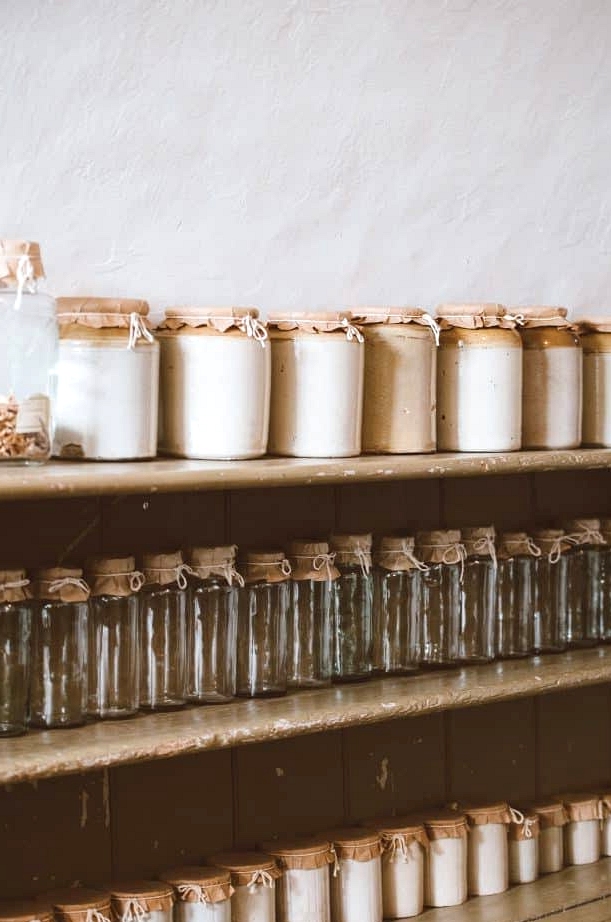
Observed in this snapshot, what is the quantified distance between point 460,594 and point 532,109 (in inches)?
34.6

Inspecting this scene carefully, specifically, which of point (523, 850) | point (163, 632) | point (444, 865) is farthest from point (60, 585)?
point (523, 850)

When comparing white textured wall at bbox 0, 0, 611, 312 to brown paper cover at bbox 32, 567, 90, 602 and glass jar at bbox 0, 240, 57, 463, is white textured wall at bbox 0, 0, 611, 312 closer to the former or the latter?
glass jar at bbox 0, 240, 57, 463

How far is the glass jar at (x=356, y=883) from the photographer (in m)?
1.93

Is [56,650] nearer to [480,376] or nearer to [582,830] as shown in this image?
[480,376]

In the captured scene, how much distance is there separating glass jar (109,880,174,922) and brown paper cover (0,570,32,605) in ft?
1.38

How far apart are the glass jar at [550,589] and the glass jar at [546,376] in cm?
18

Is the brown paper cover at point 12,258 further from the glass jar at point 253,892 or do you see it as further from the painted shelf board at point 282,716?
the glass jar at point 253,892

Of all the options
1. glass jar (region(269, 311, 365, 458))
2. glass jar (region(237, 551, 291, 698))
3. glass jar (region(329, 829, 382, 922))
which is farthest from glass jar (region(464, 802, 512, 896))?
glass jar (region(269, 311, 365, 458))

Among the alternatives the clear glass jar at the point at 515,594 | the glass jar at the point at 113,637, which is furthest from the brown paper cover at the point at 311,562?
the clear glass jar at the point at 515,594

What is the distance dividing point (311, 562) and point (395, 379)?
11.3 inches

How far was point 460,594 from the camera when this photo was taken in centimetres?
208

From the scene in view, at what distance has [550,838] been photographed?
2211mm

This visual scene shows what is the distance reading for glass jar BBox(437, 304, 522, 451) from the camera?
→ 6.55ft

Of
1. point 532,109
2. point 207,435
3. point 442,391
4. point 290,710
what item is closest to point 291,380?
point 207,435
